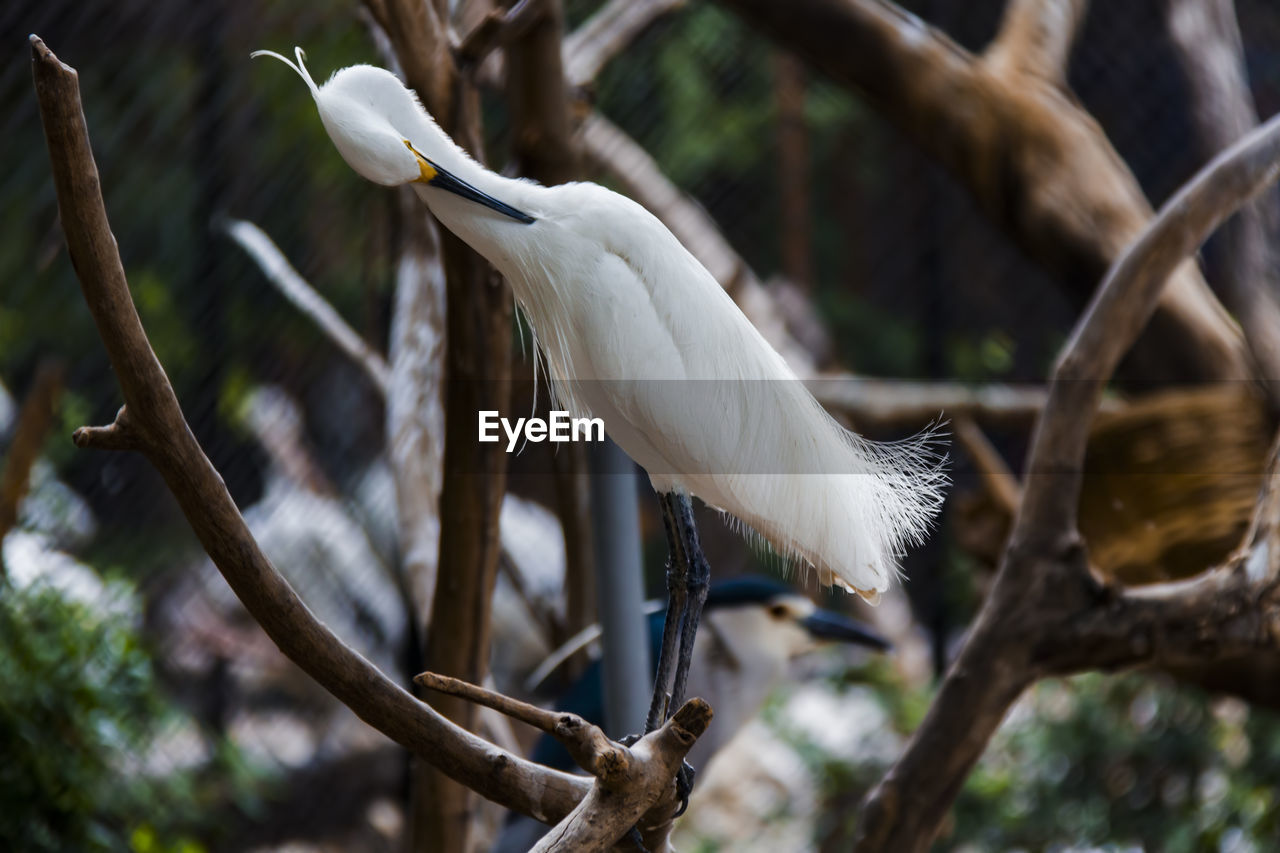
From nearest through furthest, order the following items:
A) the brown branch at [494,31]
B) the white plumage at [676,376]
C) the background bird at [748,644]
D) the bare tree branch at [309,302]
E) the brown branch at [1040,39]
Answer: the white plumage at [676,376] → the brown branch at [494,31] → the bare tree branch at [309,302] → the background bird at [748,644] → the brown branch at [1040,39]

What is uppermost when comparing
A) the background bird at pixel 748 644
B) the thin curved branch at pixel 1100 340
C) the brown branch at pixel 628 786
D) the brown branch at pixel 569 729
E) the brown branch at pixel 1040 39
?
the brown branch at pixel 1040 39

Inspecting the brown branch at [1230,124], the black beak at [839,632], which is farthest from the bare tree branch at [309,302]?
the brown branch at [1230,124]

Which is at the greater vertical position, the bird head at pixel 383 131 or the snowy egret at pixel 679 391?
the bird head at pixel 383 131

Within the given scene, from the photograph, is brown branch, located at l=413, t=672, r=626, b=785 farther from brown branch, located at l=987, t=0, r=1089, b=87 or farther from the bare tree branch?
brown branch, located at l=987, t=0, r=1089, b=87

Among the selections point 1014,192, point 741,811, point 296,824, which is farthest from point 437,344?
point 741,811

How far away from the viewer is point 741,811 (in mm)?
1741

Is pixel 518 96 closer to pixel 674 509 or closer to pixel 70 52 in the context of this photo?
pixel 674 509

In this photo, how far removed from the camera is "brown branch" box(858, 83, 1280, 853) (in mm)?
806

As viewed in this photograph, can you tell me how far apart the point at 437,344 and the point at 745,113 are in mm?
1065

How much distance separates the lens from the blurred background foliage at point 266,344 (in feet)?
3.77

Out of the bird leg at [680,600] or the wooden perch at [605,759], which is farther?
the bird leg at [680,600]

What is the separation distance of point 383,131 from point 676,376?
0.60 ft

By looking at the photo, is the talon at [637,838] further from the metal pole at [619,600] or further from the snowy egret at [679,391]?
the metal pole at [619,600]

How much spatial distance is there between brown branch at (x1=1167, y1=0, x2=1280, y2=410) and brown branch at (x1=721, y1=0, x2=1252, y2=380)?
0.12 ft
